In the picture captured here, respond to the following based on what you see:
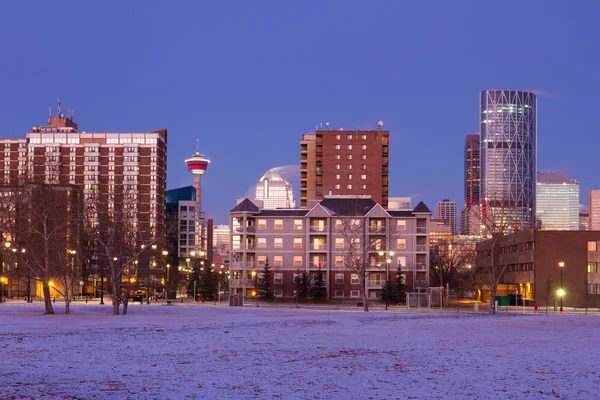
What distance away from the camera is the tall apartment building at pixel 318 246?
123750 mm

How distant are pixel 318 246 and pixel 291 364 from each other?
327 feet

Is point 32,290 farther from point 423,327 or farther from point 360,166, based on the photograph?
point 423,327

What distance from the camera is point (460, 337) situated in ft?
129

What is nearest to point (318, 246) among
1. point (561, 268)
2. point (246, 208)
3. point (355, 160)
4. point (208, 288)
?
point (246, 208)

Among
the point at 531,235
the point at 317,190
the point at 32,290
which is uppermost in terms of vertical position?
the point at 317,190

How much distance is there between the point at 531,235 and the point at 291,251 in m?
36.9

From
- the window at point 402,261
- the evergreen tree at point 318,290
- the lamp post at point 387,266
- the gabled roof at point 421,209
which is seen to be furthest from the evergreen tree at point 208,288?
the gabled roof at point 421,209

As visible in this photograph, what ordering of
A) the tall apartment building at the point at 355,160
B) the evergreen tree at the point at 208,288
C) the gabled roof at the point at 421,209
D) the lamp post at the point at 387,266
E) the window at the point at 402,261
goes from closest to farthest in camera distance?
1. the lamp post at the point at 387,266
2. the window at the point at 402,261
3. the evergreen tree at the point at 208,288
4. the gabled roof at the point at 421,209
5. the tall apartment building at the point at 355,160

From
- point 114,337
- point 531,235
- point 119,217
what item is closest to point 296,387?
point 114,337

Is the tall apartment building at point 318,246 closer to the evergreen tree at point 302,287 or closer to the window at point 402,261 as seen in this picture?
the window at point 402,261

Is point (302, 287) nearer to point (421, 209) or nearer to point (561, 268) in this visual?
point (421, 209)

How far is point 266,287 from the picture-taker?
11931 cm

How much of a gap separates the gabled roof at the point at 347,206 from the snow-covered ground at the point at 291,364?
271 feet

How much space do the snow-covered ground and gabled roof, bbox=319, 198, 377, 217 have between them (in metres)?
82.6
